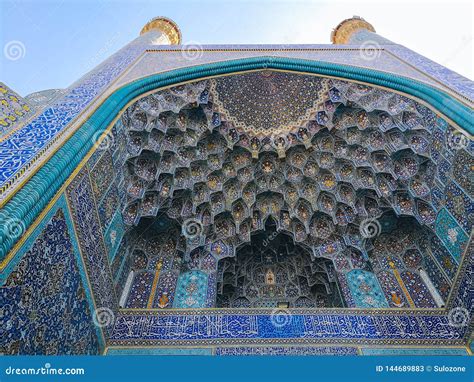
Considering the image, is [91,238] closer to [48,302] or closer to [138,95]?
[48,302]

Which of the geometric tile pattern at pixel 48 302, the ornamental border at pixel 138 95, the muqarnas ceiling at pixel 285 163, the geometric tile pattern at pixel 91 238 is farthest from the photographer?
the muqarnas ceiling at pixel 285 163

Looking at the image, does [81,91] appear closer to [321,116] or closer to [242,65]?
[242,65]

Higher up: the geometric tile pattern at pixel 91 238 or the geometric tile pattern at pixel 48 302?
the geometric tile pattern at pixel 91 238

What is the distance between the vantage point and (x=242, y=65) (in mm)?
6500

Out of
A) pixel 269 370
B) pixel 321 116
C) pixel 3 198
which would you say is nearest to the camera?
pixel 269 370

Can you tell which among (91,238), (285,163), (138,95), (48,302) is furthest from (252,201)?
(48,302)

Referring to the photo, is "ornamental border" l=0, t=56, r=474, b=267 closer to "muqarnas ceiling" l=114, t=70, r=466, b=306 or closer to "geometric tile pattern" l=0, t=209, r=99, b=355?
"muqarnas ceiling" l=114, t=70, r=466, b=306

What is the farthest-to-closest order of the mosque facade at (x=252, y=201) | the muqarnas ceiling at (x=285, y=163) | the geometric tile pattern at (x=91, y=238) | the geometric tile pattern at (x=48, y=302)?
the muqarnas ceiling at (x=285, y=163) → the mosque facade at (x=252, y=201) → the geometric tile pattern at (x=91, y=238) → the geometric tile pattern at (x=48, y=302)

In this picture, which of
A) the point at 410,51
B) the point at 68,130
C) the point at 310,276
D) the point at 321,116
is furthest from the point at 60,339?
the point at 410,51

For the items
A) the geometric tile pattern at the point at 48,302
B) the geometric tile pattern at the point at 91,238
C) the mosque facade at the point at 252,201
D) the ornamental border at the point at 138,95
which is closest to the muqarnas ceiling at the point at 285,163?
the mosque facade at the point at 252,201

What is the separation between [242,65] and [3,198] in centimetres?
472

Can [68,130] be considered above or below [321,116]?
below

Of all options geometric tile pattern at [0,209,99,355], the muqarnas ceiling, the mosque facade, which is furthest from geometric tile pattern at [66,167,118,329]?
the muqarnas ceiling

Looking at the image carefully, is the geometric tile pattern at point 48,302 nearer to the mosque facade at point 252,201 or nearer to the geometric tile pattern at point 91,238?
the mosque facade at point 252,201
